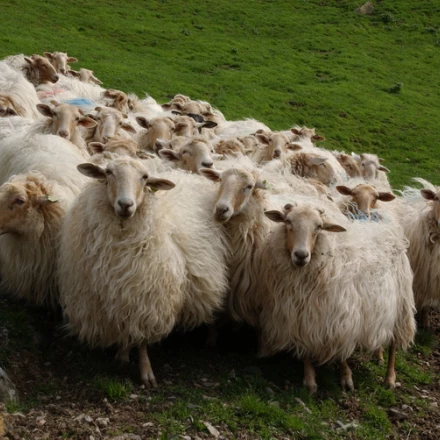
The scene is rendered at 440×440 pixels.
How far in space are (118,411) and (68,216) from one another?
6.32 feet

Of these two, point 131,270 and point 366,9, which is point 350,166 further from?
Result: point 366,9

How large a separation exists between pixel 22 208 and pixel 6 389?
72.7 inches

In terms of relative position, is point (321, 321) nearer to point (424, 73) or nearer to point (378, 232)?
point (378, 232)

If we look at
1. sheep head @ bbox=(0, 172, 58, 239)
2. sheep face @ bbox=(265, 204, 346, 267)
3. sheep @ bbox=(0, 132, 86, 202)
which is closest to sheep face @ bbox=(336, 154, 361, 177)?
sheep face @ bbox=(265, 204, 346, 267)

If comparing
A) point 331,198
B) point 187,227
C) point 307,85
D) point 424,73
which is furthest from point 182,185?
point 424,73

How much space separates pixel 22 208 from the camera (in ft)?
21.7

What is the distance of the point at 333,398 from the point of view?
677 centimetres

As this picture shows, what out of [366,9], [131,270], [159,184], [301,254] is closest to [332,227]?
[301,254]

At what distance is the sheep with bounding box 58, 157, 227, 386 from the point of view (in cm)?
609

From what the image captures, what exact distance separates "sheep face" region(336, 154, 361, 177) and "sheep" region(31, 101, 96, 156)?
4.22m

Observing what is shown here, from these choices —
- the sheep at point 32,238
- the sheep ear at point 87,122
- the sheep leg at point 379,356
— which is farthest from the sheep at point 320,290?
the sheep ear at point 87,122

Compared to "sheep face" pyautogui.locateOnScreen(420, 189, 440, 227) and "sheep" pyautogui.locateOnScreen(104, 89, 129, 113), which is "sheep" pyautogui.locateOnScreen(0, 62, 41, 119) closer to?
"sheep" pyautogui.locateOnScreen(104, 89, 129, 113)

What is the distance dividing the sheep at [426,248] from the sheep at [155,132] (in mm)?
3581

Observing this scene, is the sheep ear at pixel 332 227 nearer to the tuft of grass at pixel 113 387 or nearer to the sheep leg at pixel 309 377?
the sheep leg at pixel 309 377
